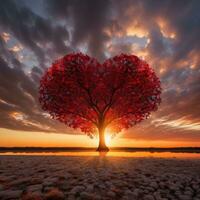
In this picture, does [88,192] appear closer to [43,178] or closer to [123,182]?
[123,182]

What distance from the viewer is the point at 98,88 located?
2317cm

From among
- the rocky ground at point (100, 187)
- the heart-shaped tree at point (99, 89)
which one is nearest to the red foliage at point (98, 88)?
the heart-shaped tree at point (99, 89)

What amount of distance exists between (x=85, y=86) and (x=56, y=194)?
1873 centimetres

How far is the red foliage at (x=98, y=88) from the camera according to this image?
23.1 meters

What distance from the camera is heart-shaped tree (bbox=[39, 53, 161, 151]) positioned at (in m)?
23.1

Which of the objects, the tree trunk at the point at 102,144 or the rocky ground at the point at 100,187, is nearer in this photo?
the rocky ground at the point at 100,187

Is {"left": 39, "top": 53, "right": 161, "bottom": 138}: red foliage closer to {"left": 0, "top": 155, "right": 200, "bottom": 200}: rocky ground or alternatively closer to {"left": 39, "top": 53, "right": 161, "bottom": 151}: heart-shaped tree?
{"left": 39, "top": 53, "right": 161, "bottom": 151}: heart-shaped tree

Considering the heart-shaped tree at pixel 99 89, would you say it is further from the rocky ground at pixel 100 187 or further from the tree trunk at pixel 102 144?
the rocky ground at pixel 100 187

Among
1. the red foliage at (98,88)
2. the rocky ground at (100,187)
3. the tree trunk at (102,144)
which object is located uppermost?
the red foliage at (98,88)

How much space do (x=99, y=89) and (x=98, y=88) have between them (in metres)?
0.18

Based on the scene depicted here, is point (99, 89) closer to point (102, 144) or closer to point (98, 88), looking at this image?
point (98, 88)

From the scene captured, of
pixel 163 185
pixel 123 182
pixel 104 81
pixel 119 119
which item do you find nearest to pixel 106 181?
pixel 123 182

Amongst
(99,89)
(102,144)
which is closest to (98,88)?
(99,89)

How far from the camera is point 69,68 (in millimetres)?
23281
